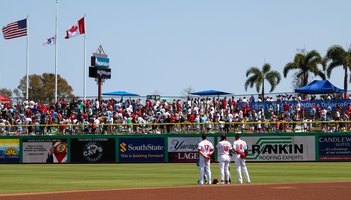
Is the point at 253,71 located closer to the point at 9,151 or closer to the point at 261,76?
the point at 261,76

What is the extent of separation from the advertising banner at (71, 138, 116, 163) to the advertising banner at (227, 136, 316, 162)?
8185 mm

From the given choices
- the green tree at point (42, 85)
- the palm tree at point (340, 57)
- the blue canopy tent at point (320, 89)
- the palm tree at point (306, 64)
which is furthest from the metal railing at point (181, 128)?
the green tree at point (42, 85)

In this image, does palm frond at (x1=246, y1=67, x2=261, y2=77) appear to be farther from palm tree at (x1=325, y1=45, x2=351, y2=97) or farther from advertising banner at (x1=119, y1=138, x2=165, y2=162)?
advertising banner at (x1=119, y1=138, x2=165, y2=162)

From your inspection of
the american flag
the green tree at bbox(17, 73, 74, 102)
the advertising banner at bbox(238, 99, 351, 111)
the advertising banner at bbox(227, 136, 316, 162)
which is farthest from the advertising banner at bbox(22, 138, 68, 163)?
the green tree at bbox(17, 73, 74, 102)

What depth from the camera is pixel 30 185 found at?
25469 millimetres

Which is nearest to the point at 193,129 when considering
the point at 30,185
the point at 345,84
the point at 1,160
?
the point at 1,160

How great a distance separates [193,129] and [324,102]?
9.39m

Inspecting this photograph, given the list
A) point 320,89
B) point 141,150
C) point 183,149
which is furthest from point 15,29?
point 320,89

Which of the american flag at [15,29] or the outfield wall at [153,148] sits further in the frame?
the american flag at [15,29]

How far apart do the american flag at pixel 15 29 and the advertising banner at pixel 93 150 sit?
662 inches

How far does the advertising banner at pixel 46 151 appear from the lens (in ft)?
151

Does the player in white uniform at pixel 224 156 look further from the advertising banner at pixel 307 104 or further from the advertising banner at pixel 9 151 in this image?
the advertising banner at pixel 9 151

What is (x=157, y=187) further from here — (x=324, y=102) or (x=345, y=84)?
(x=345, y=84)

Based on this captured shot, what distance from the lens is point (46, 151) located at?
151 ft
